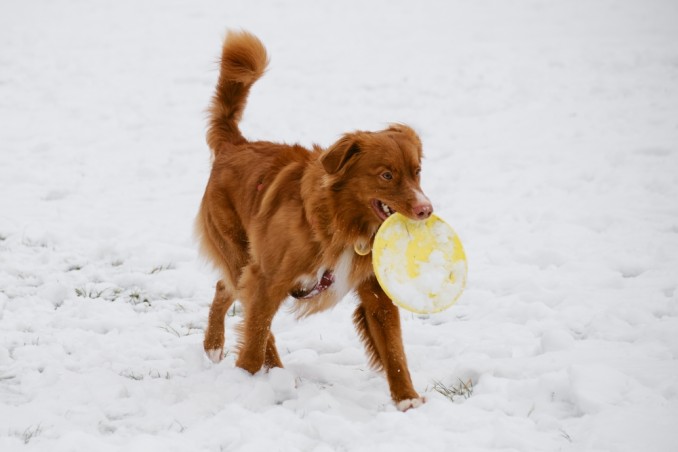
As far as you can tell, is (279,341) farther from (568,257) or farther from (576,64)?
(576,64)

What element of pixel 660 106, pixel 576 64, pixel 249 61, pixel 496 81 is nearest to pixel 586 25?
pixel 576 64

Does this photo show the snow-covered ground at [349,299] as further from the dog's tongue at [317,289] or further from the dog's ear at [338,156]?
the dog's ear at [338,156]

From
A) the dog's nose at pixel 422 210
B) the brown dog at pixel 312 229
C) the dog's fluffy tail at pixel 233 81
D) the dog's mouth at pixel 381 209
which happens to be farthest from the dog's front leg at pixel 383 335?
the dog's fluffy tail at pixel 233 81

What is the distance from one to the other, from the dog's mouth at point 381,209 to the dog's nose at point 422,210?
269mm

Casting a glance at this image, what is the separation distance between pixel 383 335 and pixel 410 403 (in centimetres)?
47

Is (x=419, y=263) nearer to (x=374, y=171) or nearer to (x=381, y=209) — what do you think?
(x=381, y=209)

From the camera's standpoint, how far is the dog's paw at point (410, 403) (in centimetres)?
350

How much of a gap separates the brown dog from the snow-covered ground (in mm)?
251

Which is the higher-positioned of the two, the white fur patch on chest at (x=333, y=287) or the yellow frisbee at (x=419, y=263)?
the yellow frisbee at (x=419, y=263)

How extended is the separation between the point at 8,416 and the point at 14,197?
4188 mm

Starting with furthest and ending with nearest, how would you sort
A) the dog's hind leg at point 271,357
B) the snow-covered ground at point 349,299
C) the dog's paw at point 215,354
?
the dog's paw at point 215,354 < the dog's hind leg at point 271,357 < the snow-covered ground at point 349,299

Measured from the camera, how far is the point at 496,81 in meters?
11.2

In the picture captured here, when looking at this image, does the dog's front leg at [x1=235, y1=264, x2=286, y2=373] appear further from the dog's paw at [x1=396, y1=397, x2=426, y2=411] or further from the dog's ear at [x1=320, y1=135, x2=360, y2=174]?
the dog's paw at [x1=396, y1=397, x2=426, y2=411]

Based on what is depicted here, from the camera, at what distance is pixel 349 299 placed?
14.1ft
